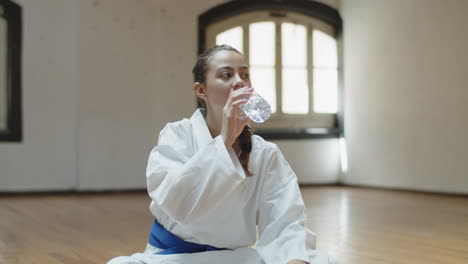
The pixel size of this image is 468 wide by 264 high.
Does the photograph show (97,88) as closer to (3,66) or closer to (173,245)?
(3,66)

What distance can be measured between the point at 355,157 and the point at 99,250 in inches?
180

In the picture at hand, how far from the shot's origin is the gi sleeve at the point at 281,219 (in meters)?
1.52

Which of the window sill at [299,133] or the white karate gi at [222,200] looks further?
the window sill at [299,133]

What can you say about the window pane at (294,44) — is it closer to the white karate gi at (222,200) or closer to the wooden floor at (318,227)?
the wooden floor at (318,227)

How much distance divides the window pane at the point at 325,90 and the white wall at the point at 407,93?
0.56 ft

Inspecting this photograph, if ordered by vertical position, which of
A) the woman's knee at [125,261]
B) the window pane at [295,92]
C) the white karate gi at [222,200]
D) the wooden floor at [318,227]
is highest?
the window pane at [295,92]

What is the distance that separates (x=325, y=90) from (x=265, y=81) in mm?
852

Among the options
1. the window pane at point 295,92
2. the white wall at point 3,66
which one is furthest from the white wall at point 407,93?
the white wall at point 3,66

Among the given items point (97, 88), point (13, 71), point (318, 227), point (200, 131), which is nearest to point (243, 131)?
point (200, 131)

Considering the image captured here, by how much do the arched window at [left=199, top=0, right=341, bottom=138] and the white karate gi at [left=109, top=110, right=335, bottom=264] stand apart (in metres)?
5.07

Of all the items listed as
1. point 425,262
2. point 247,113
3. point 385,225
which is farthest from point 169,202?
point 385,225

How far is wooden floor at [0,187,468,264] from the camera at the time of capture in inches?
110

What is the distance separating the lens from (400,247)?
297cm

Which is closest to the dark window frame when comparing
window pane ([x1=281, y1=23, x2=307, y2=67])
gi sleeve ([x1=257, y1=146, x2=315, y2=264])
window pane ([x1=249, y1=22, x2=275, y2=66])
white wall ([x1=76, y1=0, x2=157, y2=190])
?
white wall ([x1=76, y1=0, x2=157, y2=190])
